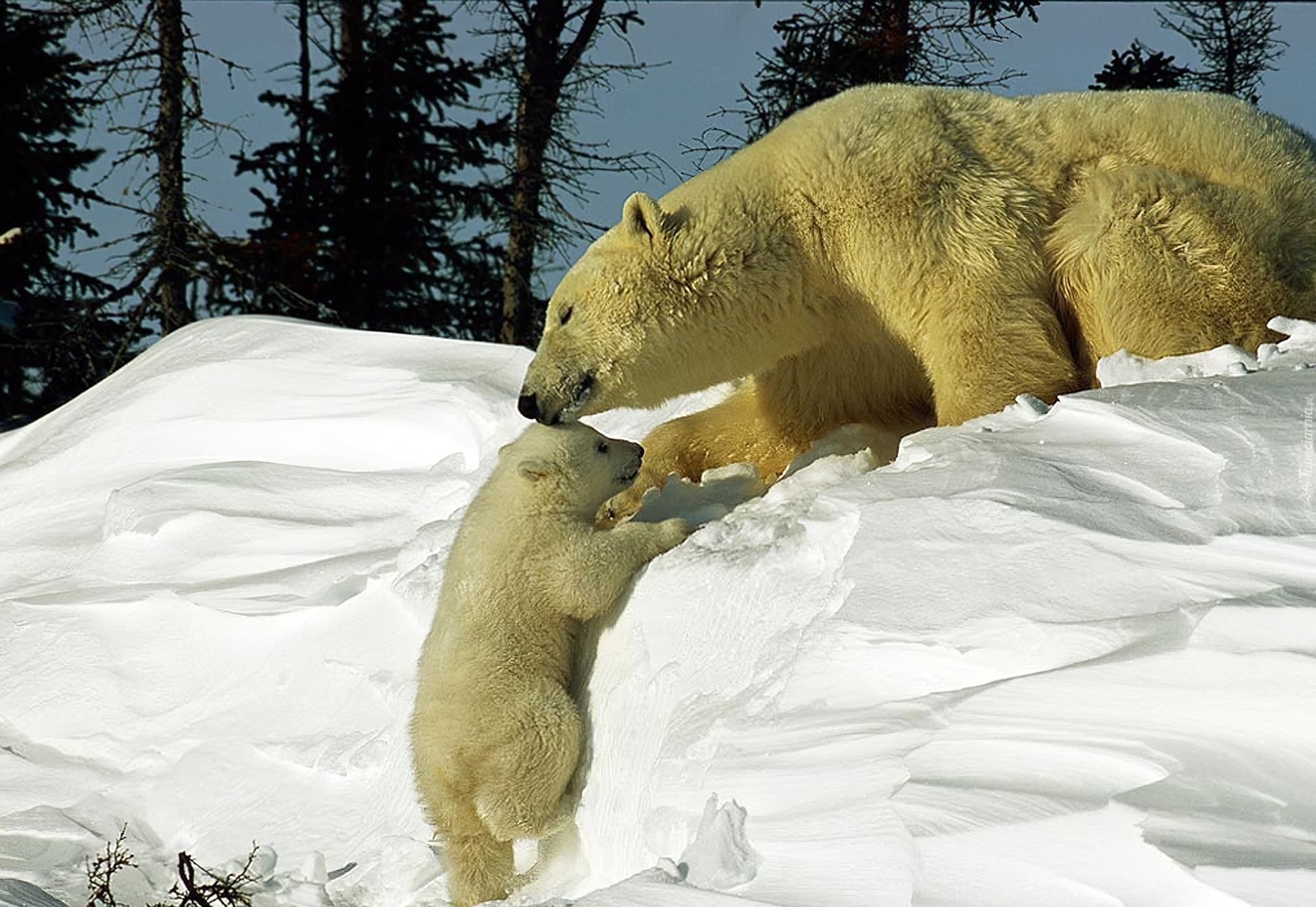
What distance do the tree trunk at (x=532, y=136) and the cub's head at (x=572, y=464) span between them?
10.1 m

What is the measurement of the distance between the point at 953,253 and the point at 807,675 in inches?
74.7

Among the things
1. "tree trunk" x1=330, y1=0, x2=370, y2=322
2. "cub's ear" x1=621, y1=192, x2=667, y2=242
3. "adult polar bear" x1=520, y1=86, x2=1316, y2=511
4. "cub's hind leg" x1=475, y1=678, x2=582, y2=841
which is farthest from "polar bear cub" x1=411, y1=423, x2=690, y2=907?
"tree trunk" x1=330, y1=0, x2=370, y2=322

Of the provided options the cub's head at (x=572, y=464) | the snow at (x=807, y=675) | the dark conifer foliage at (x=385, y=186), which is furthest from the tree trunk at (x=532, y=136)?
the cub's head at (x=572, y=464)

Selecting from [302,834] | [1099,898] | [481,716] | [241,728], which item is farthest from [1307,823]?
[241,728]

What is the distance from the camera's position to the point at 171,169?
13.3 meters

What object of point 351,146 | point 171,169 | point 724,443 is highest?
point 351,146

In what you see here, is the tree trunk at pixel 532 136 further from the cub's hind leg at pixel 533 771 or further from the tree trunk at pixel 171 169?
the cub's hind leg at pixel 533 771

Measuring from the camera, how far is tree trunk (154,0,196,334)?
1317 cm

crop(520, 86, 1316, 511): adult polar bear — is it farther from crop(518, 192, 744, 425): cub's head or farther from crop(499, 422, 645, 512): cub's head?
crop(499, 422, 645, 512): cub's head

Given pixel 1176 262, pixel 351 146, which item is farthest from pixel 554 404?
pixel 351 146

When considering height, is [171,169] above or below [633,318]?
above

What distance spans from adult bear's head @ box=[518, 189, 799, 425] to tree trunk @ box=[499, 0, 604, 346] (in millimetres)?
9744

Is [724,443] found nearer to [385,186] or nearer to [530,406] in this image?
[530,406]

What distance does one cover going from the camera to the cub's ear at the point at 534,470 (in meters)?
4.71
